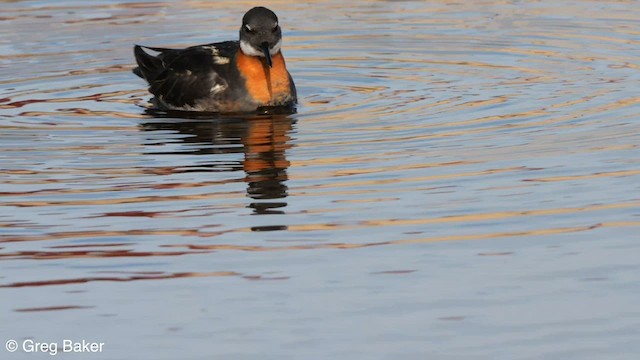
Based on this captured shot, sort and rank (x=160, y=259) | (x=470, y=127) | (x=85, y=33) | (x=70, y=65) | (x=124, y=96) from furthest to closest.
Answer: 1. (x=85, y=33)
2. (x=70, y=65)
3. (x=124, y=96)
4. (x=470, y=127)
5. (x=160, y=259)

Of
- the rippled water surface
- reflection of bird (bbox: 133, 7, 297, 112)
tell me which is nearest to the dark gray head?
reflection of bird (bbox: 133, 7, 297, 112)

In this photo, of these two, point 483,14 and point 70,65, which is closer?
point 70,65

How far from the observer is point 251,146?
47.5 feet

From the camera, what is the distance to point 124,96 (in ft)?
59.0

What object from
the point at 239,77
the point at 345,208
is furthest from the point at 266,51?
the point at 345,208

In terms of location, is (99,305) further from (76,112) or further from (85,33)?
(85,33)

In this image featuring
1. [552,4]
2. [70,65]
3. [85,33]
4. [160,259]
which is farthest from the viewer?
[552,4]

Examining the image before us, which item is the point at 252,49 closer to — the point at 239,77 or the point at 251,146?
the point at 239,77

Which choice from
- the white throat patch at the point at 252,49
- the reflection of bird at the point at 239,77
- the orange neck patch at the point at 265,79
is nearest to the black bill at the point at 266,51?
the reflection of bird at the point at 239,77

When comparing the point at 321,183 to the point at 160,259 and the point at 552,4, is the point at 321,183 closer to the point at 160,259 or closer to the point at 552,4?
the point at 160,259

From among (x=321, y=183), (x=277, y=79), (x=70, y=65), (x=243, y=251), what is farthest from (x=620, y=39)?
(x=243, y=251)

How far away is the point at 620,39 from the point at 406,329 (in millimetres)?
12086

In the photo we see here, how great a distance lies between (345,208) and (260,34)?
5702 mm

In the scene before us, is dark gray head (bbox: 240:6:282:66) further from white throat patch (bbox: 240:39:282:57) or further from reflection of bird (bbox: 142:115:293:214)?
reflection of bird (bbox: 142:115:293:214)
